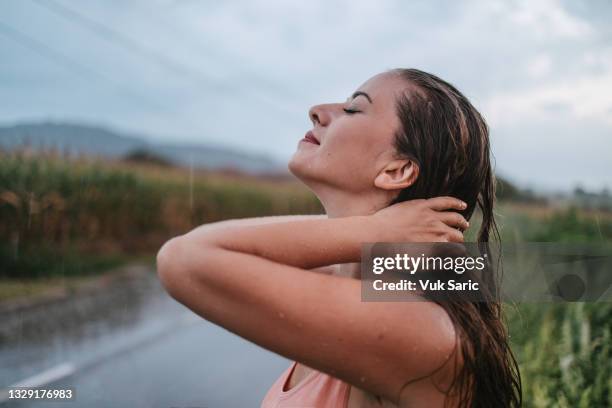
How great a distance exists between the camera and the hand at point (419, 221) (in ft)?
4.64

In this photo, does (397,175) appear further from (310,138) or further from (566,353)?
(566,353)

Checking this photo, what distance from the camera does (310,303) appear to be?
124cm

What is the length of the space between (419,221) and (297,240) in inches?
12.1

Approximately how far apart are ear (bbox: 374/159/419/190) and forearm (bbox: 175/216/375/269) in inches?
8.2

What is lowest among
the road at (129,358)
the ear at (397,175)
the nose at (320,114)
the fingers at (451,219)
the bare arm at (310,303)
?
the road at (129,358)

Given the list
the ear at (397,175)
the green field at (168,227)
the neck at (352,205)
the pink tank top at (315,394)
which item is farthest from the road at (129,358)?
the ear at (397,175)

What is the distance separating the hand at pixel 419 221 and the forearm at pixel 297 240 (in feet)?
0.15

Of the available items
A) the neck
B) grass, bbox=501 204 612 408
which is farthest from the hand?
grass, bbox=501 204 612 408

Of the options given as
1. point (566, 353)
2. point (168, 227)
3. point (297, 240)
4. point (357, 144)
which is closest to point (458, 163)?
point (357, 144)

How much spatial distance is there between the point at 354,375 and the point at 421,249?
35 cm

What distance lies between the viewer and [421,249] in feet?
4.80

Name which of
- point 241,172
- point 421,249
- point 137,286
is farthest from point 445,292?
point 241,172

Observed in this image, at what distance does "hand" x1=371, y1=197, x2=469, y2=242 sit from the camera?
4.64ft

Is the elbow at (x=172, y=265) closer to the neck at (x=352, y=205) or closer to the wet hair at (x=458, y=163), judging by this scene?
the neck at (x=352, y=205)
